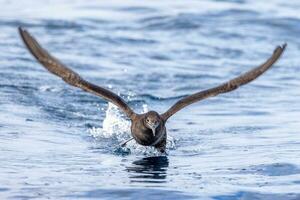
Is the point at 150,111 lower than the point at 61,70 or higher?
lower

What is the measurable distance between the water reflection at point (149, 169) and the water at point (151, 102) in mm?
14

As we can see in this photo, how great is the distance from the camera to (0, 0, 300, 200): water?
470 inches

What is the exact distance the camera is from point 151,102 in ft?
→ 60.8

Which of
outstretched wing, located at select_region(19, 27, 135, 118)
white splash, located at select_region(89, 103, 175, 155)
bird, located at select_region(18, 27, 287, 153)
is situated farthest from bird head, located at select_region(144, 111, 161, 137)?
white splash, located at select_region(89, 103, 175, 155)

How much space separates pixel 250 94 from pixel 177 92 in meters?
1.38

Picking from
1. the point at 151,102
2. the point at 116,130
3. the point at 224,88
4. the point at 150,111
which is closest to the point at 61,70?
the point at 150,111

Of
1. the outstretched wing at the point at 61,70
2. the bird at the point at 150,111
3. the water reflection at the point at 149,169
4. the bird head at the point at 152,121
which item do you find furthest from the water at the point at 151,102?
the outstretched wing at the point at 61,70

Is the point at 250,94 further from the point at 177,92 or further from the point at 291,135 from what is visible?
the point at 291,135

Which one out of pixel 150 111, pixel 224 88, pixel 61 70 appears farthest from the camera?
pixel 224 88

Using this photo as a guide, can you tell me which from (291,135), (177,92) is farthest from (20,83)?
(291,135)

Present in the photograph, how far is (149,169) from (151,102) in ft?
18.8

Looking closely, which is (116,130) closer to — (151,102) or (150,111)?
(150,111)

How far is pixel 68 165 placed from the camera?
12.8 m

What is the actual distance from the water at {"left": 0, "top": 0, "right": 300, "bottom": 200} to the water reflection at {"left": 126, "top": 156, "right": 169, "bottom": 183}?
0.6 inches
